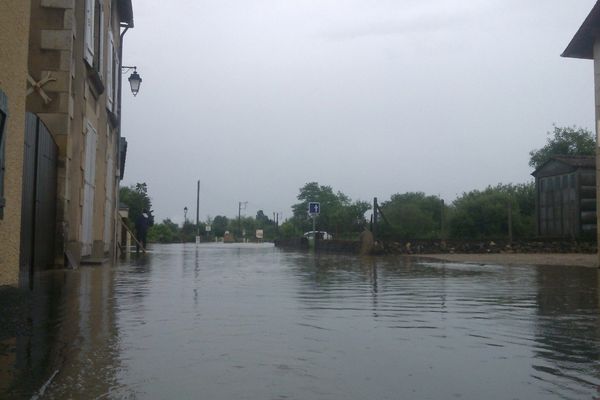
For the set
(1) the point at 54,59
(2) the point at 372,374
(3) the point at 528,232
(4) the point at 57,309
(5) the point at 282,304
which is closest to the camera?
(2) the point at 372,374

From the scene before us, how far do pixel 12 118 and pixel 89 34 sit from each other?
8353mm

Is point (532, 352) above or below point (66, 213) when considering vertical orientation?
below

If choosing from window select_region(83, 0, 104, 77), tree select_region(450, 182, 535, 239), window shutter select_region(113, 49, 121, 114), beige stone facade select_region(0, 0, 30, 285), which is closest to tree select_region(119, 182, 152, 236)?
tree select_region(450, 182, 535, 239)

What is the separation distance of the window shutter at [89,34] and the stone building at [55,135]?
0.02 metres

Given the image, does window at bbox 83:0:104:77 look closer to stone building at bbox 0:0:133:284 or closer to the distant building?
stone building at bbox 0:0:133:284

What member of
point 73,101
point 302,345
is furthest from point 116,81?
point 302,345

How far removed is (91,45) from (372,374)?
1344 cm

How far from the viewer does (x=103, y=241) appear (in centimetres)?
1962

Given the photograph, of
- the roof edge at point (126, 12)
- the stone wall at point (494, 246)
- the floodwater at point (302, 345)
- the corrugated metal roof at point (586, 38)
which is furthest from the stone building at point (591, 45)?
the roof edge at point (126, 12)

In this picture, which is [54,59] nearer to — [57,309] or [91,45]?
[91,45]

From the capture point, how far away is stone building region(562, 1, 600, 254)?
17641 millimetres

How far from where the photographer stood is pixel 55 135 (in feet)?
43.3

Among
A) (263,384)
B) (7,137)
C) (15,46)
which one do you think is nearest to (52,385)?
(263,384)

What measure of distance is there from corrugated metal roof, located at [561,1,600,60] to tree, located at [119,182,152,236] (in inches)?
1488
